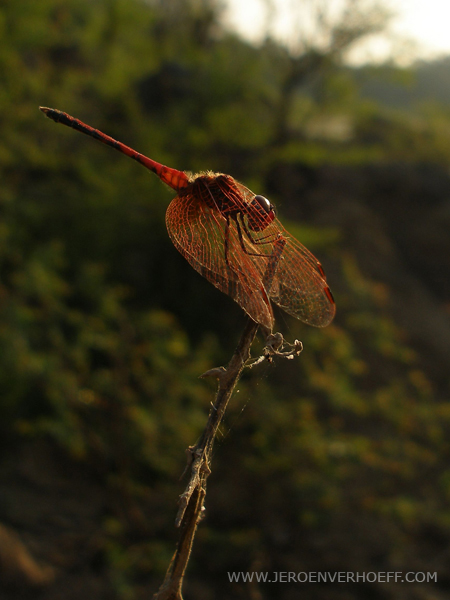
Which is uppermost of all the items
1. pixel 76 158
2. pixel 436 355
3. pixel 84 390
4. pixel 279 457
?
pixel 76 158

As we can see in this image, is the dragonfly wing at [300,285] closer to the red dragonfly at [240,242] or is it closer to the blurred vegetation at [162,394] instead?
the red dragonfly at [240,242]

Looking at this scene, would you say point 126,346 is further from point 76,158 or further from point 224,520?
point 76,158

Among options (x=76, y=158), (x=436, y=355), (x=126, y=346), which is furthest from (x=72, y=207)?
(x=436, y=355)

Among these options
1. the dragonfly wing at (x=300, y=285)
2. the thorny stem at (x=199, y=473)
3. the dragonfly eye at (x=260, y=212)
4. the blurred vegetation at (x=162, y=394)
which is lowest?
the thorny stem at (x=199, y=473)

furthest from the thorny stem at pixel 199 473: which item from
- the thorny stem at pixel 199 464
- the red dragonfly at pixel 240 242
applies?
the red dragonfly at pixel 240 242

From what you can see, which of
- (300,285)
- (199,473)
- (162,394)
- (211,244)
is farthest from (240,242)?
(162,394)

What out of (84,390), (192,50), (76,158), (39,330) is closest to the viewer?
(84,390)
